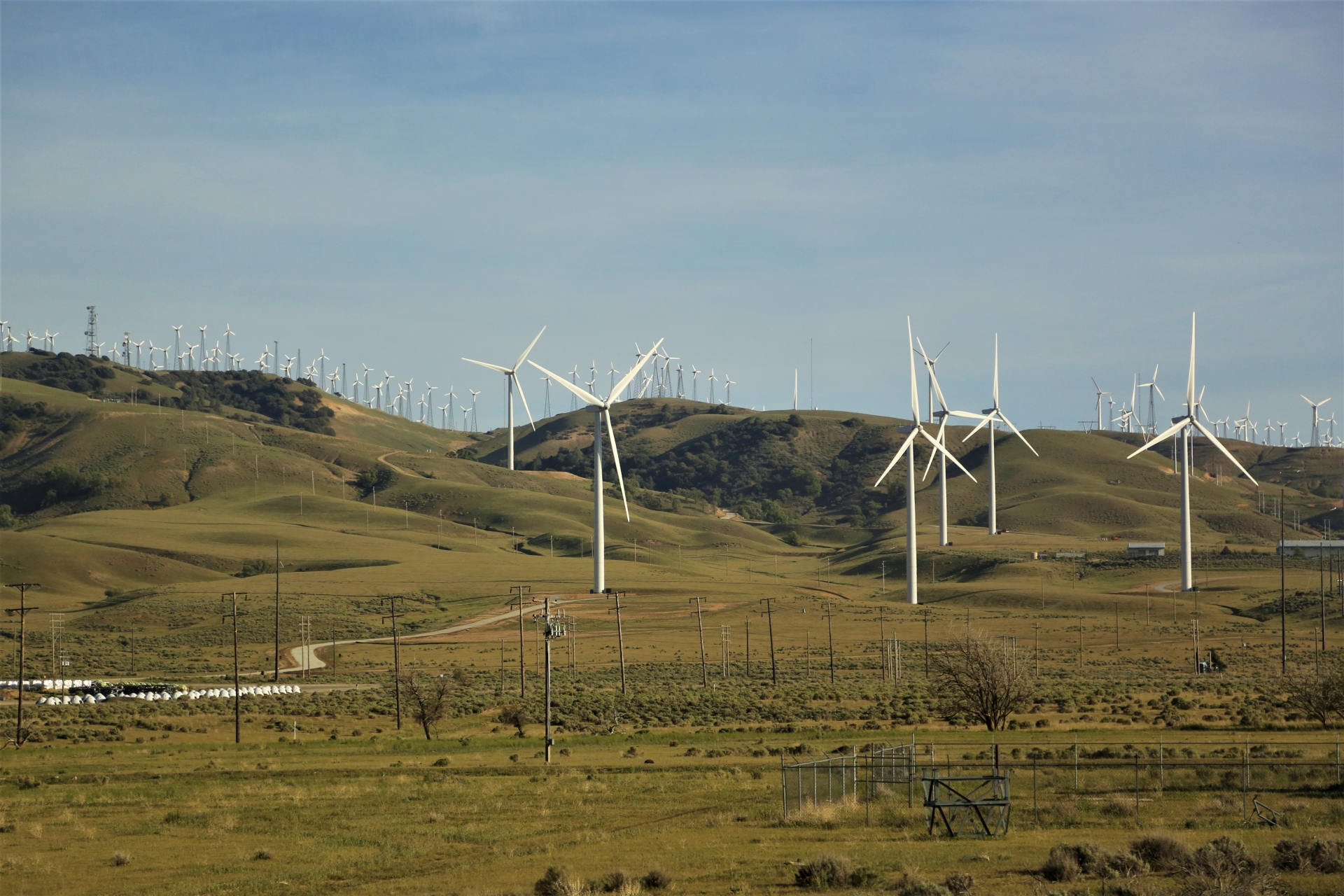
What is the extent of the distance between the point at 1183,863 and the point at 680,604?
130059 mm

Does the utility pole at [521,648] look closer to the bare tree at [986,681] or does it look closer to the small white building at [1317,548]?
the bare tree at [986,681]

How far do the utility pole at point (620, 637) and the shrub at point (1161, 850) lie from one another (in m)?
57.4

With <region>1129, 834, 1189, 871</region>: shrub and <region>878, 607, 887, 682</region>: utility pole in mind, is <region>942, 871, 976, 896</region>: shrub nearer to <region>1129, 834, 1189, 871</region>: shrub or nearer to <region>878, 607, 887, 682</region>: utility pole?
<region>1129, 834, 1189, 871</region>: shrub

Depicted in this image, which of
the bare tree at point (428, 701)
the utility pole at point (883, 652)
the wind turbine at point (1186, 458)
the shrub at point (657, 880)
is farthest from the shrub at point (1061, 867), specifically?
the wind turbine at point (1186, 458)

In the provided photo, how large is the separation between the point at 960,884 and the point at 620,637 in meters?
61.5

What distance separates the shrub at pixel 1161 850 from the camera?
2762cm

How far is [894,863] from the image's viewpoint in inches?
1166

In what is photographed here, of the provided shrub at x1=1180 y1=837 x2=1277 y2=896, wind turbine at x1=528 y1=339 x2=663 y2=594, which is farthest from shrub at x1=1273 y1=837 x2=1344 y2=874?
wind turbine at x1=528 y1=339 x2=663 y2=594

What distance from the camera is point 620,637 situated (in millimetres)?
86500

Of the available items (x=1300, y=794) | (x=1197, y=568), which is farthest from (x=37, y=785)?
(x=1197, y=568)

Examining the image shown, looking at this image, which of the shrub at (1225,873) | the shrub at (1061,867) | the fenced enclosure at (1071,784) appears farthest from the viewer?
the fenced enclosure at (1071,784)

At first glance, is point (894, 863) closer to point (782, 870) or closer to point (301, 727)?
point (782, 870)

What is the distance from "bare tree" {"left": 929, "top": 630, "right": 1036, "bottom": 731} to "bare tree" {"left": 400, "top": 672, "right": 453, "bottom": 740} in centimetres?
2608

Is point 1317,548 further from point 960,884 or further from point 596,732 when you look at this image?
point 960,884
